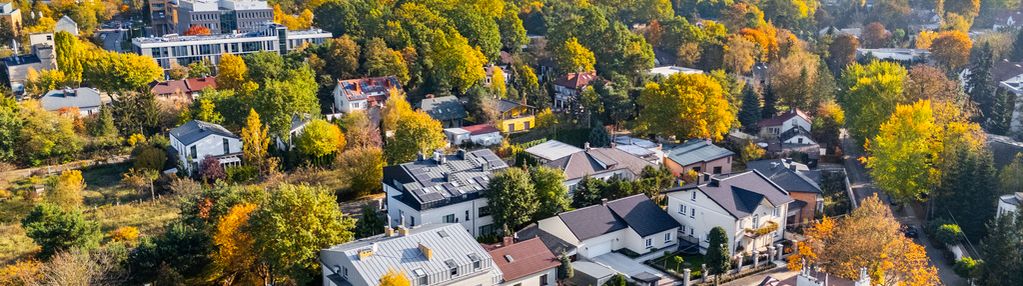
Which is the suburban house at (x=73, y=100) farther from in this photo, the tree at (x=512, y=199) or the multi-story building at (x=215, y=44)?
the tree at (x=512, y=199)

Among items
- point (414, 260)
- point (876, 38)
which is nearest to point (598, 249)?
point (414, 260)

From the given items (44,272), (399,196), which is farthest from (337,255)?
(44,272)

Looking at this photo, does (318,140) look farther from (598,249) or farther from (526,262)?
(526,262)

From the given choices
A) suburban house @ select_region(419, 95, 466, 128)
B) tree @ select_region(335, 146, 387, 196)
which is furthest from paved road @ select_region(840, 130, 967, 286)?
tree @ select_region(335, 146, 387, 196)

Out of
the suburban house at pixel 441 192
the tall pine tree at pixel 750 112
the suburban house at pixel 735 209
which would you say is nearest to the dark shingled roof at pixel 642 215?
the suburban house at pixel 735 209

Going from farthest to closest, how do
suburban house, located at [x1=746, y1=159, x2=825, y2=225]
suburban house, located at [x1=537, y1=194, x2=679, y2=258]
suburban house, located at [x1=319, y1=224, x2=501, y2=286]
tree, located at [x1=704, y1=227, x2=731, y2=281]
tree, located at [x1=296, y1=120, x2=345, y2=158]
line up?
tree, located at [x1=296, y1=120, x2=345, y2=158] < suburban house, located at [x1=746, y1=159, x2=825, y2=225] < suburban house, located at [x1=537, y1=194, x2=679, y2=258] < tree, located at [x1=704, y1=227, x2=731, y2=281] < suburban house, located at [x1=319, y1=224, x2=501, y2=286]

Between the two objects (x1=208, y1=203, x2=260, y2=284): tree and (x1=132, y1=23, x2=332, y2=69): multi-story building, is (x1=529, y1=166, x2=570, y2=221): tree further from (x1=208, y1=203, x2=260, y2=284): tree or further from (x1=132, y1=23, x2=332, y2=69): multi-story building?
(x1=132, y1=23, x2=332, y2=69): multi-story building

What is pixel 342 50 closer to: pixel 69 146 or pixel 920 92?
pixel 69 146
